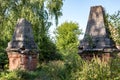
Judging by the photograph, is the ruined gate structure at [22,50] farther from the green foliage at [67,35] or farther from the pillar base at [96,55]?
the green foliage at [67,35]

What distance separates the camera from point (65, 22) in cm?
4981

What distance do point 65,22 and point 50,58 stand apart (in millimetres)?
20203

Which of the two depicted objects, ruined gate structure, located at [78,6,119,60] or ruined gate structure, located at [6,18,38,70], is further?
ruined gate structure, located at [6,18,38,70]

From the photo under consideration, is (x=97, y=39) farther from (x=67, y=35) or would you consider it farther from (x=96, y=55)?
(x=67, y=35)

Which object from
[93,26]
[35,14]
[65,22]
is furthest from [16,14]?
[65,22]

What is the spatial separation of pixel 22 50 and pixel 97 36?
6058 mm

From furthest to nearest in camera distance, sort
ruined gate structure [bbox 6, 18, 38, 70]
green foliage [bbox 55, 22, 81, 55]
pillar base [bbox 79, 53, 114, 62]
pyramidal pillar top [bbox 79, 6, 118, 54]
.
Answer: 1. green foliage [bbox 55, 22, 81, 55]
2. ruined gate structure [bbox 6, 18, 38, 70]
3. pyramidal pillar top [bbox 79, 6, 118, 54]
4. pillar base [bbox 79, 53, 114, 62]

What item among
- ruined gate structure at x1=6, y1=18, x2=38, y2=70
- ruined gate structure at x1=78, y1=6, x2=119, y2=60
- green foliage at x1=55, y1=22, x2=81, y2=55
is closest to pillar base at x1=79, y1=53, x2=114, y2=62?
ruined gate structure at x1=78, y1=6, x2=119, y2=60

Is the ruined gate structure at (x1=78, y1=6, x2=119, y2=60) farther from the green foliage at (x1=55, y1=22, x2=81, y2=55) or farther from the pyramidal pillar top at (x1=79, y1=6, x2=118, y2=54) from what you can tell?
the green foliage at (x1=55, y1=22, x2=81, y2=55)

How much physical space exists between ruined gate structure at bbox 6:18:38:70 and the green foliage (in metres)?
25.7

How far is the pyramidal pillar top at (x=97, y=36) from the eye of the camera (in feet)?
49.7

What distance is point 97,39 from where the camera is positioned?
15.4m

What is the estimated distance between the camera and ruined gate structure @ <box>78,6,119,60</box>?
1510 cm

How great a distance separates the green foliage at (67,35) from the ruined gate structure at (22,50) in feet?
84.3
